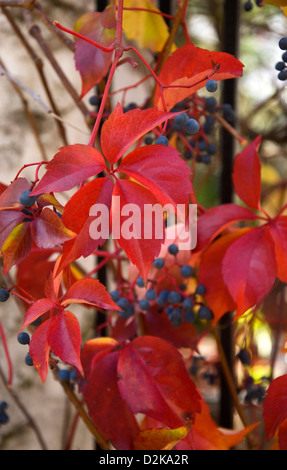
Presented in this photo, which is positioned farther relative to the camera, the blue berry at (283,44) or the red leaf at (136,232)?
the blue berry at (283,44)

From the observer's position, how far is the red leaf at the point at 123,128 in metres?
0.41

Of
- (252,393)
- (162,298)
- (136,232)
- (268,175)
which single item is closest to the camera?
(136,232)

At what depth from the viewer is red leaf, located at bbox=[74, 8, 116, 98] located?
0.56 m

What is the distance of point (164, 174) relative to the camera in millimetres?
408

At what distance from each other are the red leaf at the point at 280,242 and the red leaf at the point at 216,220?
0.15ft

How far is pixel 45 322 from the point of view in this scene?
1.44 feet

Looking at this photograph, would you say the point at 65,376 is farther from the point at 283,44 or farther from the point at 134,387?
the point at 283,44

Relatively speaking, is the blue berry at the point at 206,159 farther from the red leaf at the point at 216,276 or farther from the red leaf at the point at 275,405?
the red leaf at the point at 275,405

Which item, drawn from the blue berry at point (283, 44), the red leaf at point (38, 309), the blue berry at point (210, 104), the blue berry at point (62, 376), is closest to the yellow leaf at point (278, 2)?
the blue berry at point (283, 44)

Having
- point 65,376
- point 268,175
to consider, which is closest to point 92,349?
point 65,376

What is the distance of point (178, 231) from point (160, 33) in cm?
27

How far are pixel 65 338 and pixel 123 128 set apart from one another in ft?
0.59

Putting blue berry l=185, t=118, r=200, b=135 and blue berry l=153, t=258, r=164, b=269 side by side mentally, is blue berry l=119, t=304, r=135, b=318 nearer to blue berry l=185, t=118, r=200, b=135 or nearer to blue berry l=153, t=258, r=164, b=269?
blue berry l=153, t=258, r=164, b=269
